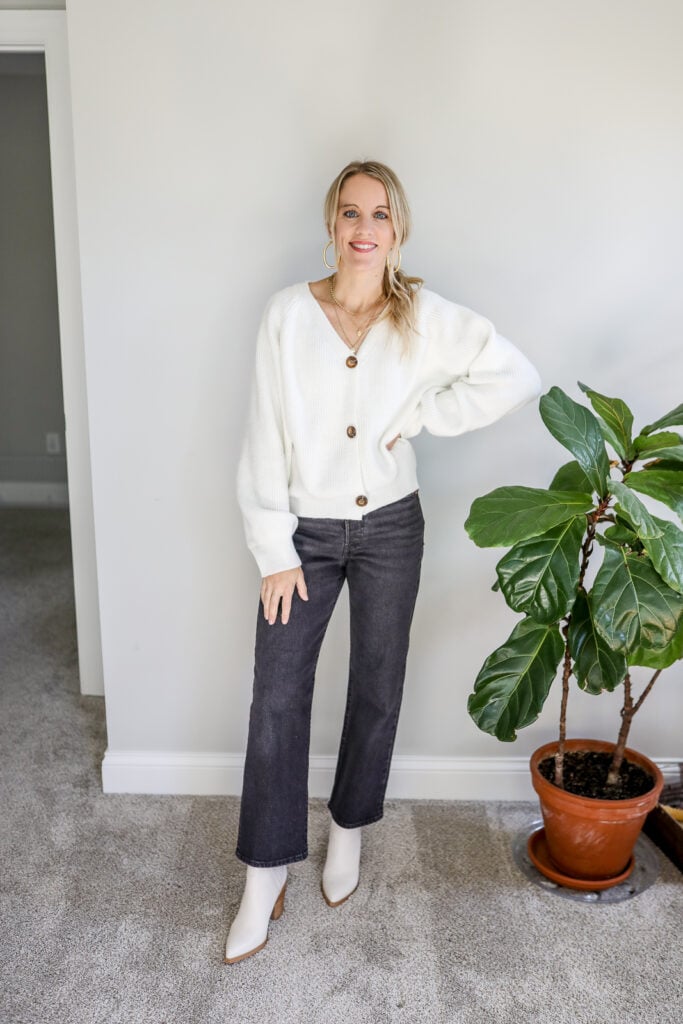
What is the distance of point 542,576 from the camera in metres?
1.65

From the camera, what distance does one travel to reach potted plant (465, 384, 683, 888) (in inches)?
64.9

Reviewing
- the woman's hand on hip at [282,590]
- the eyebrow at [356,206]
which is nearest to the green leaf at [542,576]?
the woman's hand on hip at [282,590]

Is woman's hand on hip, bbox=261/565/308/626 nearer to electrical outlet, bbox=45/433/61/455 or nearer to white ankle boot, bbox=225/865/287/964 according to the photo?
white ankle boot, bbox=225/865/287/964

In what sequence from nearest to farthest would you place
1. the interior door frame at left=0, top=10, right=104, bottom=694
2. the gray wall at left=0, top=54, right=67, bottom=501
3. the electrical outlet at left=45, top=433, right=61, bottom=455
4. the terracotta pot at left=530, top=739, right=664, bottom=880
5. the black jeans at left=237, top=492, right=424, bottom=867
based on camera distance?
the black jeans at left=237, top=492, right=424, bottom=867, the terracotta pot at left=530, top=739, right=664, bottom=880, the interior door frame at left=0, top=10, right=104, bottom=694, the gray wall at left=0, top=54, right=67, bottom=501, the electrical outlet at left=45, top=433, right=61, bottom=455

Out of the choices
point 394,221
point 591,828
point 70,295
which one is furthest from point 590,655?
point 70,295

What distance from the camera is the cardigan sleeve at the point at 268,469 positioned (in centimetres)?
173

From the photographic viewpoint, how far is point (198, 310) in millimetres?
2049

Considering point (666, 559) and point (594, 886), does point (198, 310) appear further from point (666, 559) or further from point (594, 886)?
point (594, 886)

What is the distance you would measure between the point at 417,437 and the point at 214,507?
510mm

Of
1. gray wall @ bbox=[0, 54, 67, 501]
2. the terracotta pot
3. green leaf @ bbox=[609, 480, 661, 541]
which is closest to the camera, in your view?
green leaf @ bbox=[609, 480, 661, 541]

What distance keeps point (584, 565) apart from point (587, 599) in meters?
0.08

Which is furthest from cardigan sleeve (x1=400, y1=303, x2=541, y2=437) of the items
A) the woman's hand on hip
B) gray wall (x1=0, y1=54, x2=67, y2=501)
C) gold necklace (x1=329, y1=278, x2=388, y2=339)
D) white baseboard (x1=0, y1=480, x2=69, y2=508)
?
white baseboard (x1=0, y1=480, x2=69, y2=508)

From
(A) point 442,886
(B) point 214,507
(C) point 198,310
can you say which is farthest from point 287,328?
(A) point 442,886

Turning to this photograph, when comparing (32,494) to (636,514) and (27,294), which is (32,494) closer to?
(27,294)
